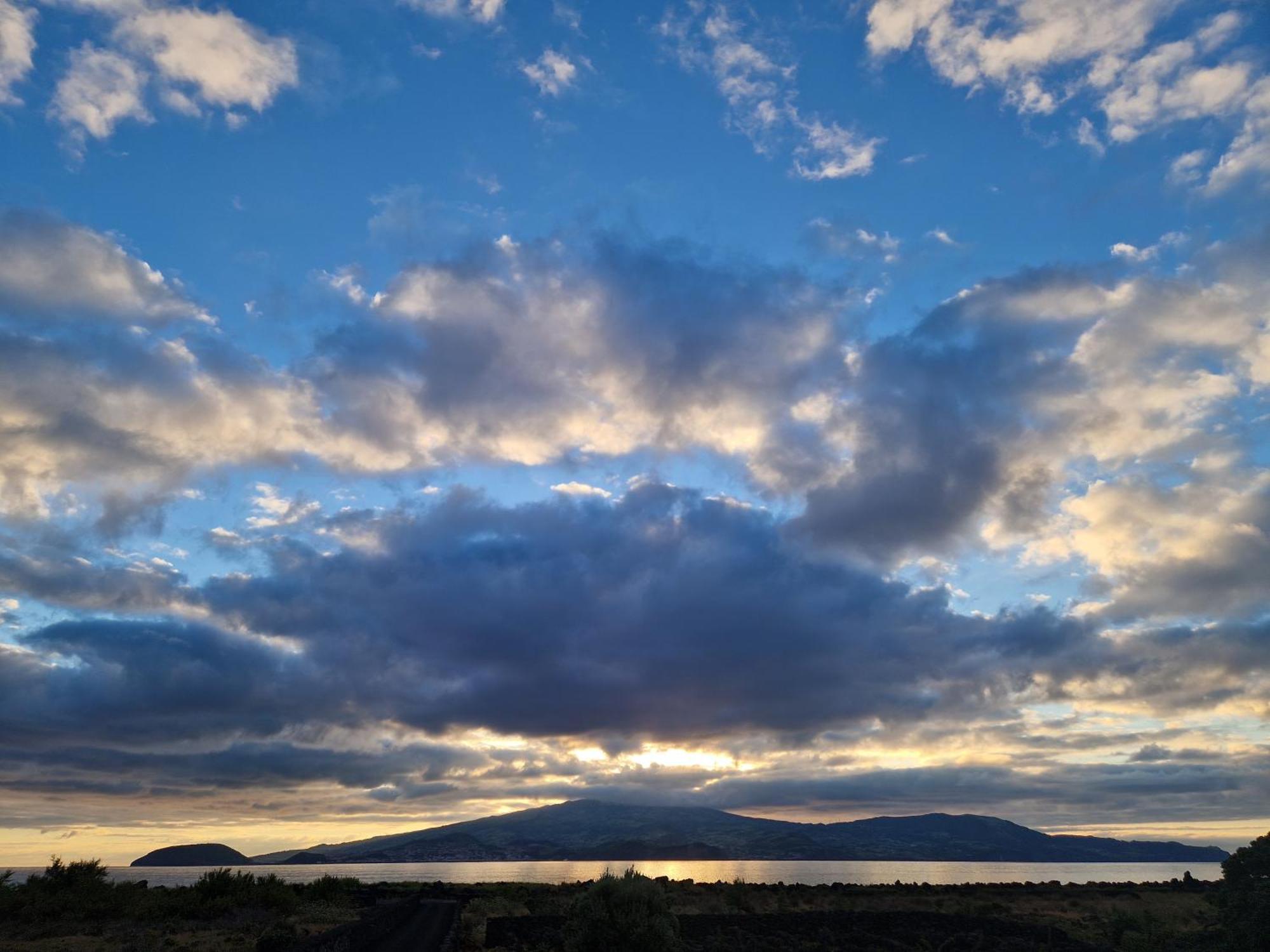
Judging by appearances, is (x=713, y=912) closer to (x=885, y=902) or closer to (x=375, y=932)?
(x=885, y=902)

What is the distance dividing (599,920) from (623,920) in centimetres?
97

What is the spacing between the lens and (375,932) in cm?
3697

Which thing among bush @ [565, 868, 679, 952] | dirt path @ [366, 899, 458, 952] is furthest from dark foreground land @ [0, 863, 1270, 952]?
dirt path @ [366, 899, 458, 952]

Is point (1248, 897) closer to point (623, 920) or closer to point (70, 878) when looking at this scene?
point (623, 920)

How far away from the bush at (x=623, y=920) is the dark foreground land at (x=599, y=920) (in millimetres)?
48

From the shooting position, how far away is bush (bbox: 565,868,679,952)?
28.2 metres

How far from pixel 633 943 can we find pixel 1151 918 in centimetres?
3455

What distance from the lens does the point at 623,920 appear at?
93.4ft

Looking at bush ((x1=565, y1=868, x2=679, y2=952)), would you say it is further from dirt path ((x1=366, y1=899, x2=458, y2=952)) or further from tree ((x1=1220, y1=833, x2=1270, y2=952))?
tree ((x1=1220, y1=833, x2=1270, y2=952))

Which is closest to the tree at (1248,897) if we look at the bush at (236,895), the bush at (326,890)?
the bush at (236,895)

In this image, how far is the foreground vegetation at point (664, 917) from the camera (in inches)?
1156

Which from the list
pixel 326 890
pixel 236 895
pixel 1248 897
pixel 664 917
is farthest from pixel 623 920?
pixel 326 890

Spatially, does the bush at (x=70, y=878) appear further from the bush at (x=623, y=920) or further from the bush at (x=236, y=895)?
the bush at (x=623, y=920)

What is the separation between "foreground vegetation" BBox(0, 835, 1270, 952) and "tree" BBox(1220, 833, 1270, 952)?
0.05 meters
